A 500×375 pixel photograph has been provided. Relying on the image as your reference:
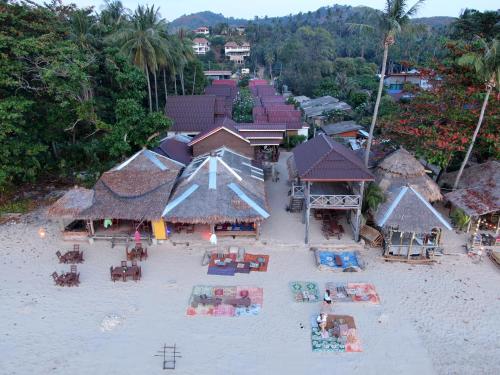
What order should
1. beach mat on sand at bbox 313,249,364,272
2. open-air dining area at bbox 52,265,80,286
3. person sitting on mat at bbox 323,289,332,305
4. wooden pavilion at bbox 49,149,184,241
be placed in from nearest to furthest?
person sitting on mat at bbox 323,289,332,305 < open-air dining area at bbox 52,265,80,286 < beach mat on sand at bbox 313,249,364,272 < wooden pavilion at bbox 49,149,184,241

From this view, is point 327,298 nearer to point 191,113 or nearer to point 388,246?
point 388,246

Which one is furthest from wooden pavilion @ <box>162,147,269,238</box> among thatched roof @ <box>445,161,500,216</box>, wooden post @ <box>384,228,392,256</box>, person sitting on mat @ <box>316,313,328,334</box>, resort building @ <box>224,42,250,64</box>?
resort building @ <box>224,42,250,64</box>

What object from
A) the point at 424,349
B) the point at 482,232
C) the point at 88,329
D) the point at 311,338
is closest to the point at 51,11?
the point at 88,329

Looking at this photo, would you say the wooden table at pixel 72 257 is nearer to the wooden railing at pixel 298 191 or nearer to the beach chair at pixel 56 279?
the beach chair at pixel 56 279

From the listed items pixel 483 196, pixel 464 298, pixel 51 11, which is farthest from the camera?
pixel 51 11

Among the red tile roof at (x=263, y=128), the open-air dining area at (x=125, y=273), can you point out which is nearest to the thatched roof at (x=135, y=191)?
the open-air dining area at (x=125, y=273)

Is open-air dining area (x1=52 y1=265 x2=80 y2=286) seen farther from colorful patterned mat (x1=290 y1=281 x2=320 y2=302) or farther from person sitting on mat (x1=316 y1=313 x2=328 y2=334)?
person sitting on mat (x1=316 y1=313 x2=328 y2=334)

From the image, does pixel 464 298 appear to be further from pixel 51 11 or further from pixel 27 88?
pixel 51 11
